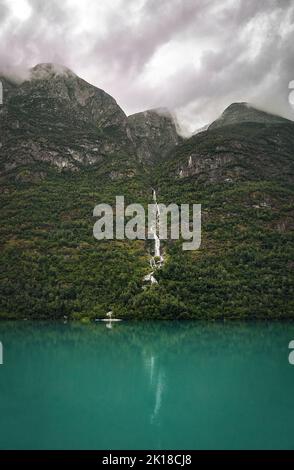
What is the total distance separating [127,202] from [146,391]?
323ft

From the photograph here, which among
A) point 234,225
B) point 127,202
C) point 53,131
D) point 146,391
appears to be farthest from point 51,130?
point 146,391

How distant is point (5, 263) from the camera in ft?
302

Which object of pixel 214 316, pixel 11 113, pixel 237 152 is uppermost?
pixel 11 113

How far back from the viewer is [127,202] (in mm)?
129375

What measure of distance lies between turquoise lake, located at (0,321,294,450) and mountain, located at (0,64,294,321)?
21765mm

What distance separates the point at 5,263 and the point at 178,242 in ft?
135

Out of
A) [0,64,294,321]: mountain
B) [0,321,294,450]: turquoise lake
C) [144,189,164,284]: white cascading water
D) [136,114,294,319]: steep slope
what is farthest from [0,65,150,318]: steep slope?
[0,321,294,450]: turquoise lake

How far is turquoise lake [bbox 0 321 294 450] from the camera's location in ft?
76.4

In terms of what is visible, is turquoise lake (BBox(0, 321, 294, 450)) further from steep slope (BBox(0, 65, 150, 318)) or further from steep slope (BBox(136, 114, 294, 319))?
steep slope (BBox(0, 65, 150, 318))

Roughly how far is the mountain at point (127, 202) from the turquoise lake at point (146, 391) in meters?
21.8

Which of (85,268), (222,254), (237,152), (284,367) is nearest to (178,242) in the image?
(222,254)

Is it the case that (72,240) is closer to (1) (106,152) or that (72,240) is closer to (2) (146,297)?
(2) (146,297)

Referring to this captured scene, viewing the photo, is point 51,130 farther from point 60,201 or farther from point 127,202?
point 127,202
